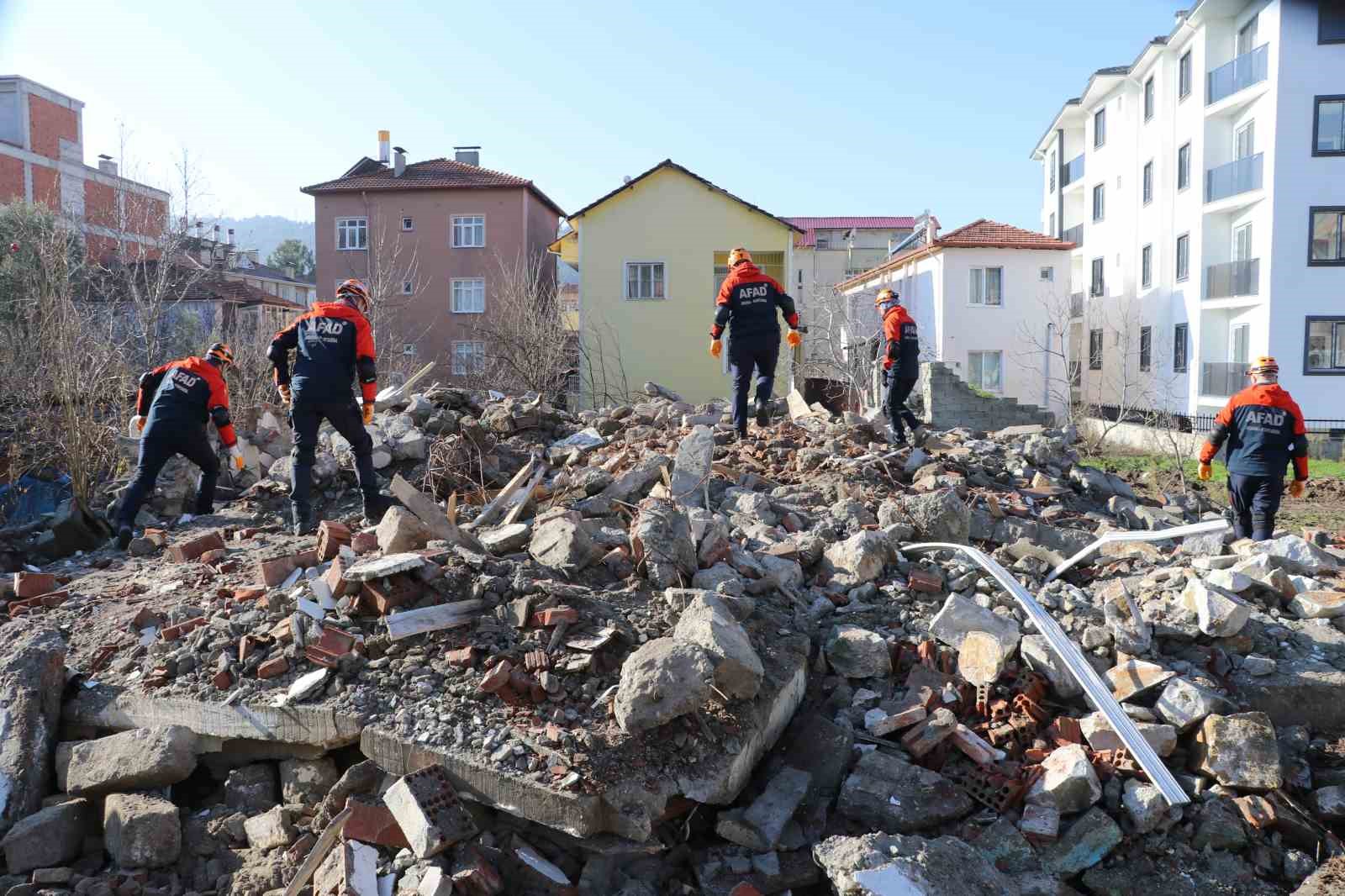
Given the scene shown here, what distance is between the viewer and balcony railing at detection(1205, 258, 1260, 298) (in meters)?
22.1

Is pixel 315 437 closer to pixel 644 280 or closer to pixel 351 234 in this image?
pixel 644 280

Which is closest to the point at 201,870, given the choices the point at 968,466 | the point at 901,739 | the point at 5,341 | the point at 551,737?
the point at 551,737

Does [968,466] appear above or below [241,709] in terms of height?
above

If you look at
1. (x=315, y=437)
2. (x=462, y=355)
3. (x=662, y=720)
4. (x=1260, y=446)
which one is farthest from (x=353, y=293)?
(x=462, y=355)

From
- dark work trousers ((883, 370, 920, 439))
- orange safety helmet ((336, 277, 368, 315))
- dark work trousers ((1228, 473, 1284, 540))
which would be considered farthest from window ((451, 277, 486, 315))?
dark work trousers ((1228, 473, 1284, 540))

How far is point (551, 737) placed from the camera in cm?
368

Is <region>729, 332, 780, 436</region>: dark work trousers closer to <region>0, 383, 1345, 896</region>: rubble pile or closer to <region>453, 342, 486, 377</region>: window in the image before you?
<region>0, 383, 1345, 896</region>: rubble pile

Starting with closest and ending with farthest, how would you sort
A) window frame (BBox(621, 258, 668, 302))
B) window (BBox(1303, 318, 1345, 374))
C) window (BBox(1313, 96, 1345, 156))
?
1. window (BBox(1313, 96, 1345, 156))
2. window (BBox(1303, 318, 1345, 374))
3. window frame (BBox(621, 258, 668, 302))

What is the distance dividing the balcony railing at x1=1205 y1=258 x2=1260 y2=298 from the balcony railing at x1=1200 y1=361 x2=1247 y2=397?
1696 millimetres

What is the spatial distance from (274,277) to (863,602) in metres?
44.2

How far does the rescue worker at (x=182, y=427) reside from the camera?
754cm

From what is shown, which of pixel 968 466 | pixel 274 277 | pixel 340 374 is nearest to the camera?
pixel 340 374

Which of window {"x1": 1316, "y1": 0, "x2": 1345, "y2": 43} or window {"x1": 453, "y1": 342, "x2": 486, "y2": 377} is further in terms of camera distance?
window {"x1": 453, "y1": 342, "x2": 486, "y2": 377}

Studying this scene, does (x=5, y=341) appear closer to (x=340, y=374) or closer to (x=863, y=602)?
(x=340, y=374)
